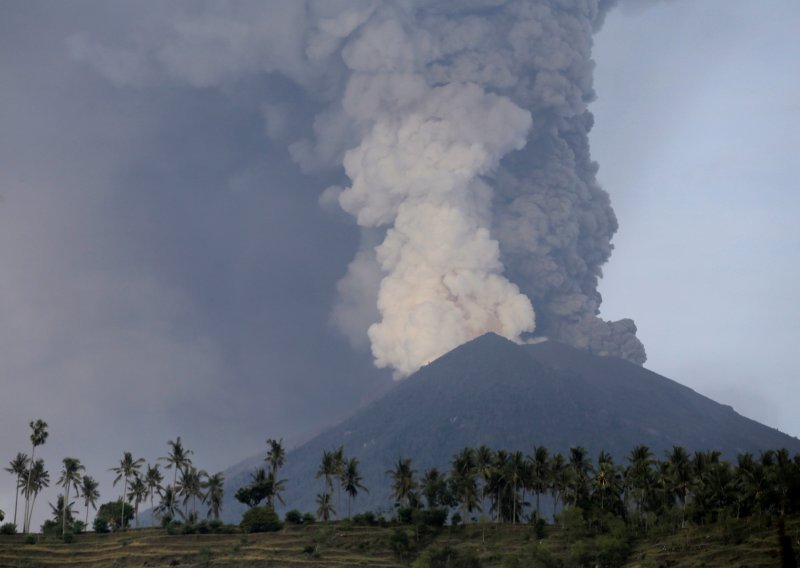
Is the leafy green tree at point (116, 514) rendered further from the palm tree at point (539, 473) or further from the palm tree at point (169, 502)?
the palm tree at point (539, 473)

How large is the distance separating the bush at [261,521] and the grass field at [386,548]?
3.06 m

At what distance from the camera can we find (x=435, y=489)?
163 metres

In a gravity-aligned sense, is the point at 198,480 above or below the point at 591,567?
above

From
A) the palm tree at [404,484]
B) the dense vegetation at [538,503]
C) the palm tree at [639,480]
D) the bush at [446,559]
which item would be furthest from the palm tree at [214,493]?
the palm tree at [639,480]

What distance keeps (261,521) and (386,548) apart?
931 inches

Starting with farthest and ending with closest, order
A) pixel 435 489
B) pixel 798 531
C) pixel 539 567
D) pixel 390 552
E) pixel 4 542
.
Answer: pixel 435 489
pixel 4 542
pixel 390 552
pixel 539 567
pixel 798 531

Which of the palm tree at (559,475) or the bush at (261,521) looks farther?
the bush at (261,521)

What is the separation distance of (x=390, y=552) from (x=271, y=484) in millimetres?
39479

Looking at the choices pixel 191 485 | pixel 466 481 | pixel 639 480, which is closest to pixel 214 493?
pixel 191 485

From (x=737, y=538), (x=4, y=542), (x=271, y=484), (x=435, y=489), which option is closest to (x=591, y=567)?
(x=737, y=538)

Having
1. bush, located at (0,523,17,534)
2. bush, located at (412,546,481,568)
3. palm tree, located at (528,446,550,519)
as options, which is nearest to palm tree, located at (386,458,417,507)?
palm tree, located at (528,446,550,519)

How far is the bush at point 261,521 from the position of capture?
497 ft

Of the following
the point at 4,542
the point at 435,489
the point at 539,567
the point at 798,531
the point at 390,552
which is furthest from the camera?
the point at 435,489

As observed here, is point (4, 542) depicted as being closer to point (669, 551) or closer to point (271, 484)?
point (271, 484)
